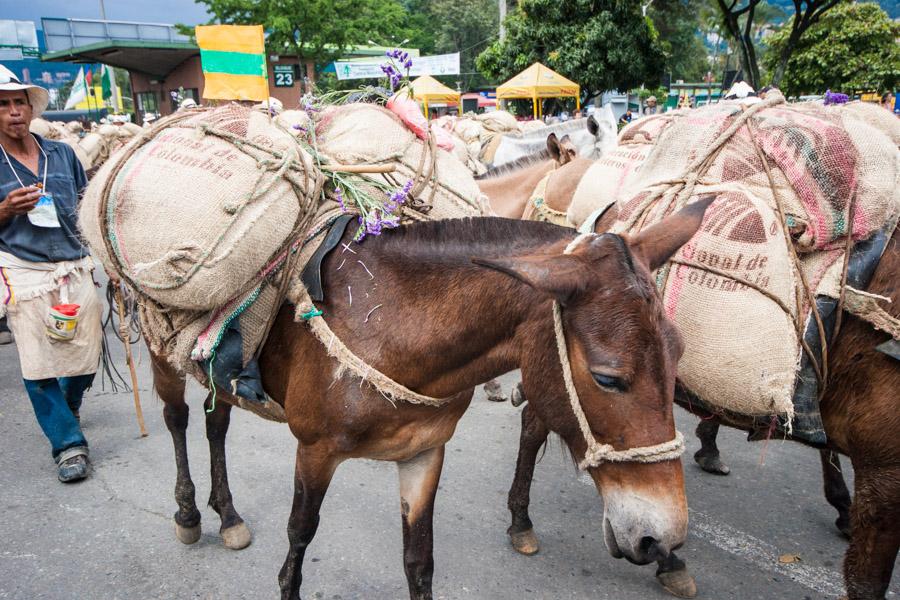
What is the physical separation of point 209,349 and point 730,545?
267cm

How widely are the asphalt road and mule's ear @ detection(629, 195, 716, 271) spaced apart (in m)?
1.10

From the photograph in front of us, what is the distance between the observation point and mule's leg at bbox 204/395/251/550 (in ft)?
10.3

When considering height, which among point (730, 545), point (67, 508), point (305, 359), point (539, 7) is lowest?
point (730, 545)

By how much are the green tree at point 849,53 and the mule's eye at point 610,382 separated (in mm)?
17809

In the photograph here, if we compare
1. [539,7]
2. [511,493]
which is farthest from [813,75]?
[511,493]

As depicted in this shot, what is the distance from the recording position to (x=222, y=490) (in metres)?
3.22

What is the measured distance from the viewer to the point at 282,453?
4.07 metres

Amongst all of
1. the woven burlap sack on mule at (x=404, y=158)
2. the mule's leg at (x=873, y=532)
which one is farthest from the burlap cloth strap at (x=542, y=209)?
the mule's leg at (x=873, y=532)

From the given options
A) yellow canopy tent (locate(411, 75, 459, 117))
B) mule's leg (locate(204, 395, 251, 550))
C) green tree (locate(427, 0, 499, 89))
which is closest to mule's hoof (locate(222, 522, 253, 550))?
mule's leg (locate(204, 395, 251, 550))

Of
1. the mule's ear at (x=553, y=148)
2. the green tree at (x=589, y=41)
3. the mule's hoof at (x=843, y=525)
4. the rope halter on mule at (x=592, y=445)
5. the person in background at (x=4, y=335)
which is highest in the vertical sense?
the green tree at (x=589, y=41)

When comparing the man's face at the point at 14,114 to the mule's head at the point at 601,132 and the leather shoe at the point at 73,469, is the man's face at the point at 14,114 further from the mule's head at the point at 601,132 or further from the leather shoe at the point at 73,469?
the mule's head at the point at 601,132

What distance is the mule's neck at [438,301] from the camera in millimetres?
1847

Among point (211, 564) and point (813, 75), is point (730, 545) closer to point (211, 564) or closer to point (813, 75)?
point (211, 564)

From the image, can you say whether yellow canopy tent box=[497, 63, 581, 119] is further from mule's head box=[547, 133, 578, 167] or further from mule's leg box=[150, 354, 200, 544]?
mule's leg box=[150, 354, 200, 544]
